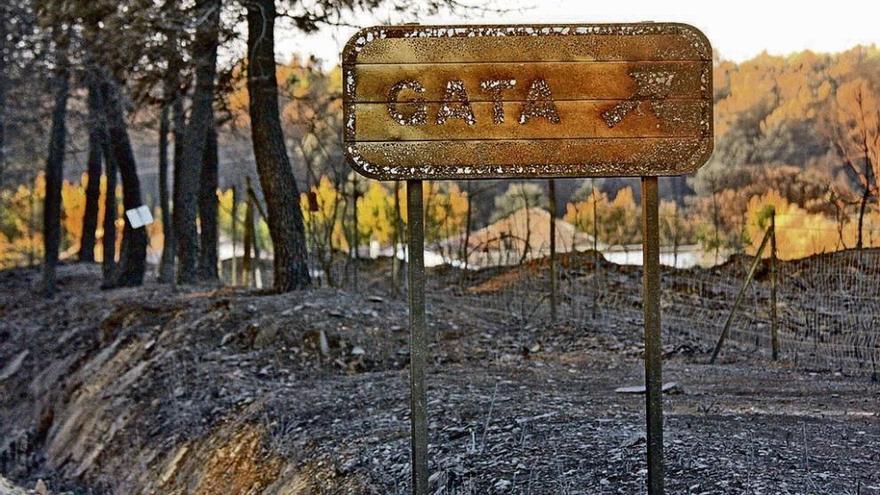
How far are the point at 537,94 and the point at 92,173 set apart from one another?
20540mm

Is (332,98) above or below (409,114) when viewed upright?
above

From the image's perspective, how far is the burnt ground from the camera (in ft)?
18.1

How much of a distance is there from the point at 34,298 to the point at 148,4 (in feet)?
31.4

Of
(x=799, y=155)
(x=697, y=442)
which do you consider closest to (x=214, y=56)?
(x=697, y=442)

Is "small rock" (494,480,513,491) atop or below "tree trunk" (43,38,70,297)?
below

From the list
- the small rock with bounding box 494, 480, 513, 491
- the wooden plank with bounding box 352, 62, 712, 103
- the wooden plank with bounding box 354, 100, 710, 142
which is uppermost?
the wooden plank with bounding box 352, 62, 712, 103

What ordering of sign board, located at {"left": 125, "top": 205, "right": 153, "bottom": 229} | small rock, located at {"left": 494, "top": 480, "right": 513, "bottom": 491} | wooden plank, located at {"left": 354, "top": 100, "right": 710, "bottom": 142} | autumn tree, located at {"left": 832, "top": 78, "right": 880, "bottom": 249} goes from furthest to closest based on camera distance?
autumn tree, located at {"left": 832, "top": 78, "right": 880, "bottom": 249} < sign board, located at {"left": 125, "top": 205, "right": 153, "bottom": 229} < small rock, located at {"left": 494, "top": 480, "right": 513, "bottom": 491} < wooden plank, located at {"left": 354, "top": 100, "right": 710, "bottom": 142}

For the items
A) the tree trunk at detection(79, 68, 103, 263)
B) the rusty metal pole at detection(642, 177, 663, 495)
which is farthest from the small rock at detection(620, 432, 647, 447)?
the tree trunk at detection(79, 68, 103, 263)

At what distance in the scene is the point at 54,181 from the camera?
788 inches

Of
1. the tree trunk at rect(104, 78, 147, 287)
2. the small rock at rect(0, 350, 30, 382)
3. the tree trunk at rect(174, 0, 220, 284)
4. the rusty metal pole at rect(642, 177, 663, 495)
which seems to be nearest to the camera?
the rusty metal pole at rect(642, 177, 663, 495)

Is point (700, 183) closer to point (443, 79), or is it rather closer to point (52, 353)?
point (52, 353)

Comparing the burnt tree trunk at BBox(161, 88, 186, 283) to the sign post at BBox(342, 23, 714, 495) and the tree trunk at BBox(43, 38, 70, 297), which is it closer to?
the tree trunk at BBox(43, 38, 70, 297)

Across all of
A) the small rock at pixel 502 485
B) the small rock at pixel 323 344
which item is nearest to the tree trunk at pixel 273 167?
the small rock at pixel 323 344

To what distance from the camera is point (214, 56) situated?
47.0ft
